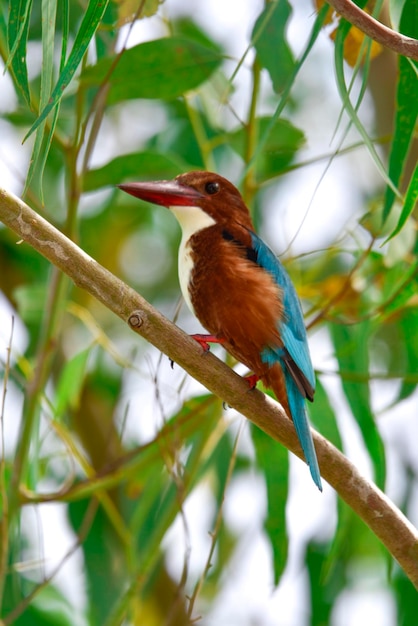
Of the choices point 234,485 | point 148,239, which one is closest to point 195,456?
point 234,485

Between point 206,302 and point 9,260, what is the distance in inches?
105

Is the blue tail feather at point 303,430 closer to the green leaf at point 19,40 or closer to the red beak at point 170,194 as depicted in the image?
the red beak at point 170,194

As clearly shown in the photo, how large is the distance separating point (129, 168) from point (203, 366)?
5.02 ft

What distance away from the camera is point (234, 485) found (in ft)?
17.3

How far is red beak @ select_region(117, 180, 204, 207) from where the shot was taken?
2949mm

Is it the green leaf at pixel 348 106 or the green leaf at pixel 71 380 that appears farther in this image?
the green leaf at pixel 71 380

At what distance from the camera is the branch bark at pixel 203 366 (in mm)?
2066

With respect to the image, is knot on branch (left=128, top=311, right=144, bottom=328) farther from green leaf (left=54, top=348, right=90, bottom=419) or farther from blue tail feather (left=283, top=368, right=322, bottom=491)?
green leaf (left=54, top=348, right=90, bottom=419)

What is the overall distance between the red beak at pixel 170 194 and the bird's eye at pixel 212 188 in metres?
0.03

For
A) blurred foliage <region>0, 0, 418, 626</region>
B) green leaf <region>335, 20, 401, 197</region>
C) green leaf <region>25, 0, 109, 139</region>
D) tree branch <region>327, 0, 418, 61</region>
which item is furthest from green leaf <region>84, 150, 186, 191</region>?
tree branch <region>327, 0, 418, 61</region>

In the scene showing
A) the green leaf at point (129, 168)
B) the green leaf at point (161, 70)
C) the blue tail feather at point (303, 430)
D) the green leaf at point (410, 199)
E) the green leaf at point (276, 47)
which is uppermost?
the green leaf at point (161, 70)

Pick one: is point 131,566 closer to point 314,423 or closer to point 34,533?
point 314,423

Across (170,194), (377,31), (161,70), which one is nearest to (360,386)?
(170,194)

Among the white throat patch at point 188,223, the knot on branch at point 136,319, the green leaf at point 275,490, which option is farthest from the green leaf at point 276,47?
the knot on branch at point 136,319
